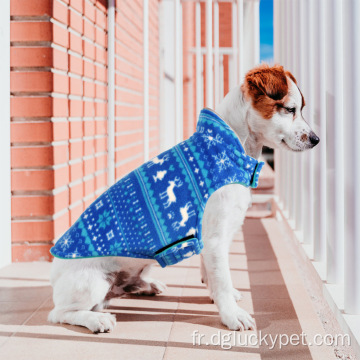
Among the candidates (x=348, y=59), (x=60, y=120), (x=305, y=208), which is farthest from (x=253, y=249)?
(x=348, y=59)

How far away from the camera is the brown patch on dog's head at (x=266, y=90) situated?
1.99 m

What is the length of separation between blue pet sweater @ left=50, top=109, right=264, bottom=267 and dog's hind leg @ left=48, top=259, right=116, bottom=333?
0.06 meters

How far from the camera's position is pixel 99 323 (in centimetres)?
191

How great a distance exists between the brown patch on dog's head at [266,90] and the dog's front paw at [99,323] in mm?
918

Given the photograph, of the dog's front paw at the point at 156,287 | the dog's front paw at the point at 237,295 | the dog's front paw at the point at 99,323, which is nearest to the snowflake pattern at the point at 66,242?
the dog's front paw at the point at 99,323

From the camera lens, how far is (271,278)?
2609mm

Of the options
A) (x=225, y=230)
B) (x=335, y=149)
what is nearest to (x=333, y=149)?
(x=335, y=149)

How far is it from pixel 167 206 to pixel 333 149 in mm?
613

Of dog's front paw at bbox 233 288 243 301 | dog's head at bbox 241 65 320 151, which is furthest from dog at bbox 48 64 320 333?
dog's front paw at bbox 233 288 243 301

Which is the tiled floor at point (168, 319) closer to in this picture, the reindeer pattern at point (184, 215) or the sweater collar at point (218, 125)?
the reindeer pattern at point (184, 215)

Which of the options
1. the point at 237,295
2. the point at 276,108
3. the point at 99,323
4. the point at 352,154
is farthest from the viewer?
the point at 237,295

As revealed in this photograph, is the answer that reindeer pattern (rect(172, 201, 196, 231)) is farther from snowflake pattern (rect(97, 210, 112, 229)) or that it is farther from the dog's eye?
the dog's eye

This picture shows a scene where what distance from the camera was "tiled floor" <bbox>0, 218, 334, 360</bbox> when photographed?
5.71 feet

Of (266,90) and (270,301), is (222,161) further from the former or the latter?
(270,301)
